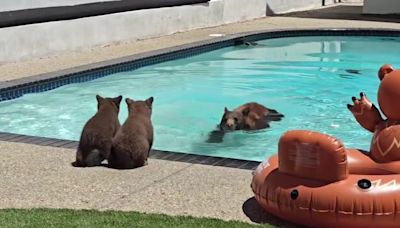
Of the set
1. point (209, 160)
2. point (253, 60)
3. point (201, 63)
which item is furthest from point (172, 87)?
point (209, 160)

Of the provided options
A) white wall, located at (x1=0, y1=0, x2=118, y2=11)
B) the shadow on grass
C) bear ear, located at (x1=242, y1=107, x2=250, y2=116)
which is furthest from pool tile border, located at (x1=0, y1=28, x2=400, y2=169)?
bear ear, located at (x1=242, y1=107, x2=250, y2=116)

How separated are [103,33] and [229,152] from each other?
23.7ft

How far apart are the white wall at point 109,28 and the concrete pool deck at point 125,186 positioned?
19.8 feet

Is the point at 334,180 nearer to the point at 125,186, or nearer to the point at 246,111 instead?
the point at 125,186

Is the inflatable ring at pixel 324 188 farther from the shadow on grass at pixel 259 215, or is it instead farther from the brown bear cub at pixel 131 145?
the brown bear cub at pixel 131 145

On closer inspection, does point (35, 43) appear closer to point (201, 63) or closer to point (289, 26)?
point (201, 63)

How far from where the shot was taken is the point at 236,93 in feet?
37.6

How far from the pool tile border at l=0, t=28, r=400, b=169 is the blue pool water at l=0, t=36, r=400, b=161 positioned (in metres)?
0.12

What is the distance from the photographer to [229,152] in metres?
7.84

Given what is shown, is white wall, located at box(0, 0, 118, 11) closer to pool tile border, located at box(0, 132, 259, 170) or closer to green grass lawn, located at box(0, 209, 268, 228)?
pool tile border, located at box(0, 132, 259, 170)

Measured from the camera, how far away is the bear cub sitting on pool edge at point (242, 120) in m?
8.23

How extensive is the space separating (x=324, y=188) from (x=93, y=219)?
139cm

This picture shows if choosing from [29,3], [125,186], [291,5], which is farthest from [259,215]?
[291,5]

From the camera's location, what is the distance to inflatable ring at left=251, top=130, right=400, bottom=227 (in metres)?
4.14
